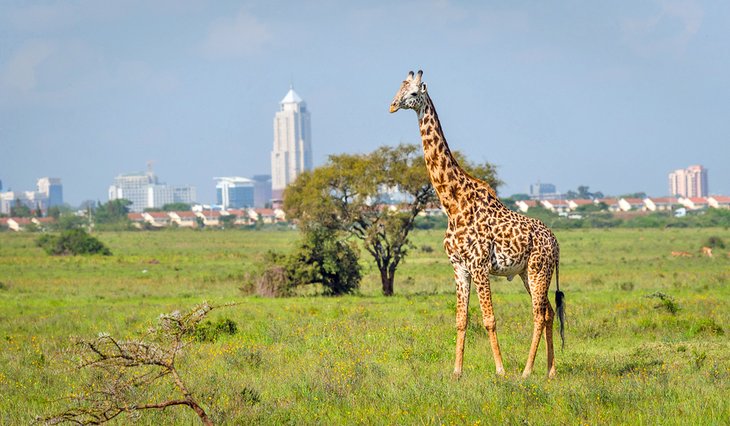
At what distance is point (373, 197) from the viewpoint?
36.4 metres

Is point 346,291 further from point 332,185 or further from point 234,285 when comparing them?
point 234,285

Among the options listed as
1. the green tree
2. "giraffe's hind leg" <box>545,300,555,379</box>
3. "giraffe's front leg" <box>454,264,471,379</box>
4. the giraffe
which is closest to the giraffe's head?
the giraffe

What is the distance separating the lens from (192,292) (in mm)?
37781

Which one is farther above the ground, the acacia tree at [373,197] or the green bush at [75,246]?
the acacia tree at [373,197]

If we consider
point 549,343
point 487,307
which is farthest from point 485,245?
point 549,343

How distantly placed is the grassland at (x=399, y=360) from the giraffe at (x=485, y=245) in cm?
66

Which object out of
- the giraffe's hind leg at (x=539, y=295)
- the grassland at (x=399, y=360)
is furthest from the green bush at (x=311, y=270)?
the giraffe's hind leg at (x=539, y=295)

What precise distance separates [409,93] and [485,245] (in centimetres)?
251

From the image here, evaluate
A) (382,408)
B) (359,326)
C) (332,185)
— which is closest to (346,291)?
(332,185)

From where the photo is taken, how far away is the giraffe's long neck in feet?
50.5

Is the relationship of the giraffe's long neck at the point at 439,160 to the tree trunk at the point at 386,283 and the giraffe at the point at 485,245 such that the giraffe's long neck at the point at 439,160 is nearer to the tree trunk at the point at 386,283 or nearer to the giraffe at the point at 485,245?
the giraffe at the point at 485,245

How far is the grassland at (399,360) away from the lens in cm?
1224

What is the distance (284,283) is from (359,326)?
13.8m

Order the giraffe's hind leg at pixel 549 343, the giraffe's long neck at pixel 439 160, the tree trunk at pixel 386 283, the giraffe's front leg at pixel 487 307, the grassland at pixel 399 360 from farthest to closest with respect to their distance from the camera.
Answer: the tree trunk at pixel 386 283 < the giraffe's long neck at pixel 439 160 < the giraffe's hind leg at pixel 549 343 < the giraffe's front leg at pixel 487 307 < the grassland at pixel 399 360
